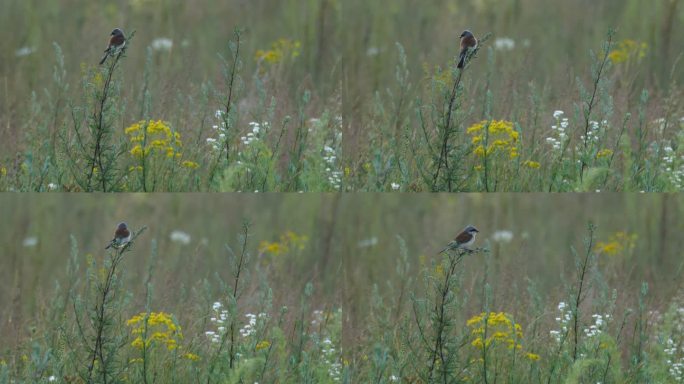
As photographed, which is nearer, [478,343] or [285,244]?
[478,343]

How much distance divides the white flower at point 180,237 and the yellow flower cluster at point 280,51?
1208 millimetres

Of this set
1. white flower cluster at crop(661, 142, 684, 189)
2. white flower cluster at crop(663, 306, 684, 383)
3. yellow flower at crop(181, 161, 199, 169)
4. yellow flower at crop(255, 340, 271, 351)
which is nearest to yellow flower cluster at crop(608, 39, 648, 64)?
white flower cluster at crop(661, 142, 684, 189)

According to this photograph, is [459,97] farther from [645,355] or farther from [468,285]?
[645,355]

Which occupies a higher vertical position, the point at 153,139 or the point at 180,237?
the point at 153,139

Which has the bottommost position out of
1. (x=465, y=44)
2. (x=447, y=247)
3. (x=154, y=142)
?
(x=447, y=247)

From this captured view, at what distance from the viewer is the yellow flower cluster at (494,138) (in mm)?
8211

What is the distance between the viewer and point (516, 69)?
857cm

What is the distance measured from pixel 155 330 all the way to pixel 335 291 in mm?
1117

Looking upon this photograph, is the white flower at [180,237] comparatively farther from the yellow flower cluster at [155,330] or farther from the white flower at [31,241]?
the white flower at [31,241]

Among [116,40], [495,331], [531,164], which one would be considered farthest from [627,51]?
[116,40]

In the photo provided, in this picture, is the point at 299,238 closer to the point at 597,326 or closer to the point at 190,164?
the point at 190,164

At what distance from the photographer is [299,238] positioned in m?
8.09

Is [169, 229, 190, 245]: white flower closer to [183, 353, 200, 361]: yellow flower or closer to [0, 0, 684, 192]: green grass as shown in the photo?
[0, 0, 684, 192]: green grass

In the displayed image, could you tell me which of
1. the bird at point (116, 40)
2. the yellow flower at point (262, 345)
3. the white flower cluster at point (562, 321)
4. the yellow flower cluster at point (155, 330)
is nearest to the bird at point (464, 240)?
the white flower cluster at point (562, 321)
